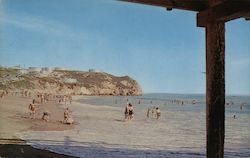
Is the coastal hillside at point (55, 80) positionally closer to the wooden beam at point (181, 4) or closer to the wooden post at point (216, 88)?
the wooden beam at point (181, 4)

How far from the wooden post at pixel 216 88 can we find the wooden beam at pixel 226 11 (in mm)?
50

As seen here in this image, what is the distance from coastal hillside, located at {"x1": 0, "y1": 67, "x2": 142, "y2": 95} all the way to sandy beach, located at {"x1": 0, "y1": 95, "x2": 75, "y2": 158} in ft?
1.18

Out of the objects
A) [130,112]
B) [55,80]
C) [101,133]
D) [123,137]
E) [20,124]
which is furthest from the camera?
[130,112]

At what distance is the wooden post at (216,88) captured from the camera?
3.31 metres

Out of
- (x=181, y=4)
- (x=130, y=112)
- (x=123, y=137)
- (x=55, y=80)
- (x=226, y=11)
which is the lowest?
(x=123, y=137)

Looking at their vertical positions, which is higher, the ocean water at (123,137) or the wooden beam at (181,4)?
the wooden beam at (181,4)

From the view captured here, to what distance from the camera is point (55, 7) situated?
26.4 ft

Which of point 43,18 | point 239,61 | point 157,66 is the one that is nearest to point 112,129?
point 157,66

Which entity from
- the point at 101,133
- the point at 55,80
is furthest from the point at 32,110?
the point at 101,133

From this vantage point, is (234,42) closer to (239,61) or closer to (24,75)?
(239,61)

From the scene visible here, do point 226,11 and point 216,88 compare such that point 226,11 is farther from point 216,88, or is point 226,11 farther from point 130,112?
point 130,112

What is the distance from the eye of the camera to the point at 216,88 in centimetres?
332

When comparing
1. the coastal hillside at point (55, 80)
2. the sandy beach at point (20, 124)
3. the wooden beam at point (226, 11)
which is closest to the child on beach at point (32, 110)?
the sandy beach at point (20, 124)

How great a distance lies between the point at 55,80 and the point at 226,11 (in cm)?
668
